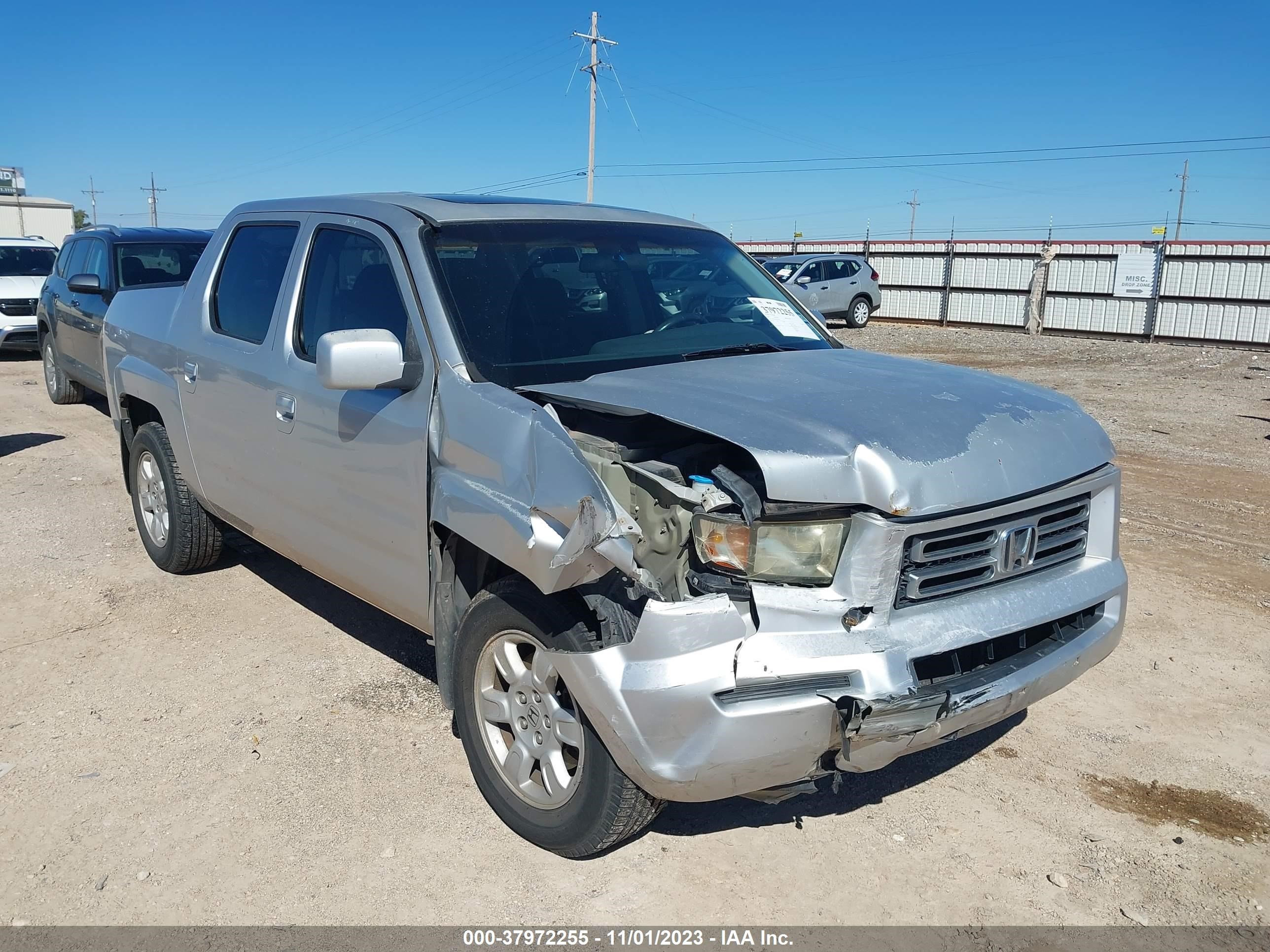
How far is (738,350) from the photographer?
3803 mm

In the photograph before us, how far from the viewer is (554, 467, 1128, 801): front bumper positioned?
8.05 ft

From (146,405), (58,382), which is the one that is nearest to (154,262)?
(58,382)

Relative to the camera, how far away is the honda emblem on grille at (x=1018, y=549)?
2848mm

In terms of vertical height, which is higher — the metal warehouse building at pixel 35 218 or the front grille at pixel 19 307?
the metal warehouse building at pixel 35 218

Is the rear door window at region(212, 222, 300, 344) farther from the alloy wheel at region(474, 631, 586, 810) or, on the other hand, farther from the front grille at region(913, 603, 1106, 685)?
the front grille at region(913, 603, 1106, 685)

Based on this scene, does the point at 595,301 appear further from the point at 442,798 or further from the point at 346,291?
the point at 442,798

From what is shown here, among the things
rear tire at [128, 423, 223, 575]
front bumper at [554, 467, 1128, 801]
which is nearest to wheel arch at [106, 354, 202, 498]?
rear tire at [128, 423, 223, 575]

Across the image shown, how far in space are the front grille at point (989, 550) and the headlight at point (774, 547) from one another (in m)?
0.20

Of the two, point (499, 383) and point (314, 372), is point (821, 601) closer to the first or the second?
point (499, 383)

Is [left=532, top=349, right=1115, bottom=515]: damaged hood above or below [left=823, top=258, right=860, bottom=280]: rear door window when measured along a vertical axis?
below

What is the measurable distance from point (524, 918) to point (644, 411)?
57.4 inches

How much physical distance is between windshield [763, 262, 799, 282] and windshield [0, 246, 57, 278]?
1378 cm

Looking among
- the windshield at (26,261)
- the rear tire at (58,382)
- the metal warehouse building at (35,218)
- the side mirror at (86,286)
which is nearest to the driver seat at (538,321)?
the side mirror at (86,286)

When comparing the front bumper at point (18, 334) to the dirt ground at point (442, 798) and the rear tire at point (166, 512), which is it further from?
the dirt ground at point (442, 798)
